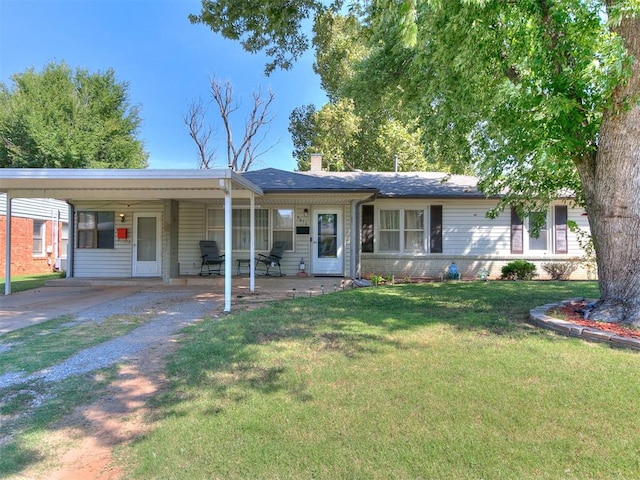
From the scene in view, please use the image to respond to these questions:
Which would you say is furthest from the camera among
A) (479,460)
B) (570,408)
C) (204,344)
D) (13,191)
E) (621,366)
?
(13,191)

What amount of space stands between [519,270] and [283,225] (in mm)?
7445

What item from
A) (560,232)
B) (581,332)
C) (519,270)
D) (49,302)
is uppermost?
(560,232)

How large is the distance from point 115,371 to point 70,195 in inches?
296

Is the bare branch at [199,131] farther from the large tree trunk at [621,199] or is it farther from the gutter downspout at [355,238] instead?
the large tree trunk at [621,199]

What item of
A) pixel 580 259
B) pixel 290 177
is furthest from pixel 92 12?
pixel 580 259

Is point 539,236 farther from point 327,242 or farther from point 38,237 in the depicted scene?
point 38,237

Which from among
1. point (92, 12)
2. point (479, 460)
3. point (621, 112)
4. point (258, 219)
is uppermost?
point (92, 12)

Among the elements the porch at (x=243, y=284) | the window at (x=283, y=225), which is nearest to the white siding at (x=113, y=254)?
the porch at (x=243, y=284)

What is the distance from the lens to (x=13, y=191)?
30.6 ft

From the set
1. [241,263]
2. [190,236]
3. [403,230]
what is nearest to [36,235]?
[190,236]

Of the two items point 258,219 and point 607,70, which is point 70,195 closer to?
point 258,219

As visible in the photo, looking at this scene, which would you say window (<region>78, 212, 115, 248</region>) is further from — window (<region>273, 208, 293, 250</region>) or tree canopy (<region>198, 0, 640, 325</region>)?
tree canopy (<region>198, 0, 640, 325</region>)

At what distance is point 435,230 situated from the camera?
1209cm

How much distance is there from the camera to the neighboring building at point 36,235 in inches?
585
